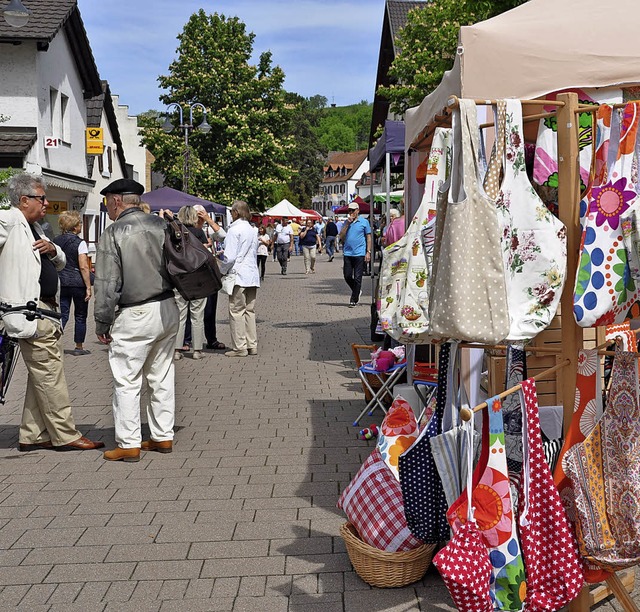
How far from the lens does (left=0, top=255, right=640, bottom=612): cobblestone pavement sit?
4.18 m

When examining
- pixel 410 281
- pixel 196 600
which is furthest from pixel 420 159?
pixel 196 600

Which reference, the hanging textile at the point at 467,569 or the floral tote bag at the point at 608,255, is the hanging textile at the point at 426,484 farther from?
the floral tote bag at the point at 608,255

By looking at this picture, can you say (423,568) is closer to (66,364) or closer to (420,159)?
(420,159)

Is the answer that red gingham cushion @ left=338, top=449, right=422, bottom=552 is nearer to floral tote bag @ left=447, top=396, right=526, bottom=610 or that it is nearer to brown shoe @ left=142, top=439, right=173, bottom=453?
floral tote bag @ left=447, top=396, right=526, bottom=610

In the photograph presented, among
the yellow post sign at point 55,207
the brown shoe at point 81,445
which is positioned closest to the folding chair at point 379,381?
the brown shoe at point 81,445

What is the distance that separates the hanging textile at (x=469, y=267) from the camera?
11.2 ft

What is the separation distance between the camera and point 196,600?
13.5ft

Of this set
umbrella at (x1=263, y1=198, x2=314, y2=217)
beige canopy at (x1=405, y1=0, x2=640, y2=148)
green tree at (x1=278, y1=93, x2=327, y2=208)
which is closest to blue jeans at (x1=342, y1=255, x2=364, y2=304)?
→ beige canopy at (x1=405, y1=0, x2=640, y2=148)

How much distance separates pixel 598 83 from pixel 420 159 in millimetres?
3078

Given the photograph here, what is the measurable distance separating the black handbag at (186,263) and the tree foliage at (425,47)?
8973mm

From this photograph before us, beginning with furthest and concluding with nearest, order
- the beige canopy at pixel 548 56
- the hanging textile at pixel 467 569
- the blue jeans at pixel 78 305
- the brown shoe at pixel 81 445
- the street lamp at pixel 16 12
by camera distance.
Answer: the street lamp at pixel 16 12, the blue jeans at pixel 78 305, the brown shoe at pixel 81 445, the beige canopy at pixel 548 56, the hanging textile at pixel 467 569

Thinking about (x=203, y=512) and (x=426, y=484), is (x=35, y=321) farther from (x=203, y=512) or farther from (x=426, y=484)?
(x=426, y=484)

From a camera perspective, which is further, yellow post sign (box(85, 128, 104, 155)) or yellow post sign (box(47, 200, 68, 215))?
yellow post sign (box(85, 128, 104, 155))

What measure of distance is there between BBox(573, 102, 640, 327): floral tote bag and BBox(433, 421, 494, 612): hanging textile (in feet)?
2.88
